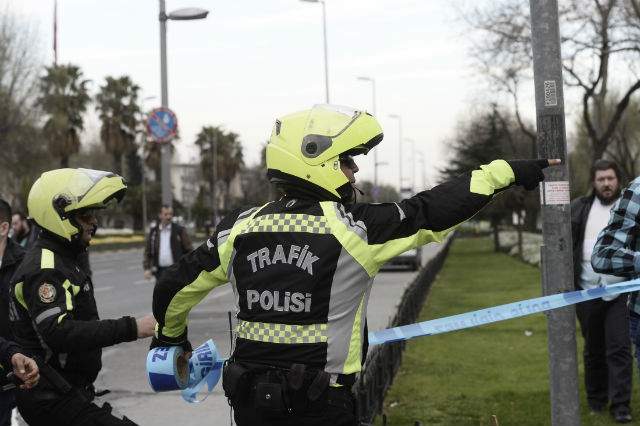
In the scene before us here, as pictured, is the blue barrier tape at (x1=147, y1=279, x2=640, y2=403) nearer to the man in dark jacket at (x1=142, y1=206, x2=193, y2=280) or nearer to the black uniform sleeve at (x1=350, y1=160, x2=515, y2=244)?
the black uniform sleeve at (x1=350, y1=160, x2=515, y2=244)

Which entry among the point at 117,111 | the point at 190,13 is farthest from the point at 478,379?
the point at 117,111

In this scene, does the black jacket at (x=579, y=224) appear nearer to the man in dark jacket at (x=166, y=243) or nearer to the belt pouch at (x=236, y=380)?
the belt pouch at (x=236, y=380)

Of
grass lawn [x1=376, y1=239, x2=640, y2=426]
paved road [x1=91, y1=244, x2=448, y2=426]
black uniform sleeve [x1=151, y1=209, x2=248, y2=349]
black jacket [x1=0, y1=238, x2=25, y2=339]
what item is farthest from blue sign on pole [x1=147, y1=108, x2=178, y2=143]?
black uniform sleeve [x1=151, y1=209, x2=248, y2=349]

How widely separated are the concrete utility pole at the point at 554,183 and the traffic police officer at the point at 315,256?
1.70 metres

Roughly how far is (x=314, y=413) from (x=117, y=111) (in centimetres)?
6106

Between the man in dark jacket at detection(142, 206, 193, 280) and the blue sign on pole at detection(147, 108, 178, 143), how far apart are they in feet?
15.9

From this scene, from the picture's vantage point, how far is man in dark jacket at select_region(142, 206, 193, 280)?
12.8 m

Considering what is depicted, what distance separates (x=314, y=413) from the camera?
9.72 feet

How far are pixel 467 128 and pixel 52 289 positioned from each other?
58690 mm

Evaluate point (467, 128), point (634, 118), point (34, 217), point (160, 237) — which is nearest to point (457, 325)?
point (34, 217)

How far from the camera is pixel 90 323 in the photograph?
353 centimetres

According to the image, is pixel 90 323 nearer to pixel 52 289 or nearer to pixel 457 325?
pixel 52 289

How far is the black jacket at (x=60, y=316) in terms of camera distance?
3479 mm

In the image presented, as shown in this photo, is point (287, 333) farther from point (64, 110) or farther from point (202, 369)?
point (64, 110)
